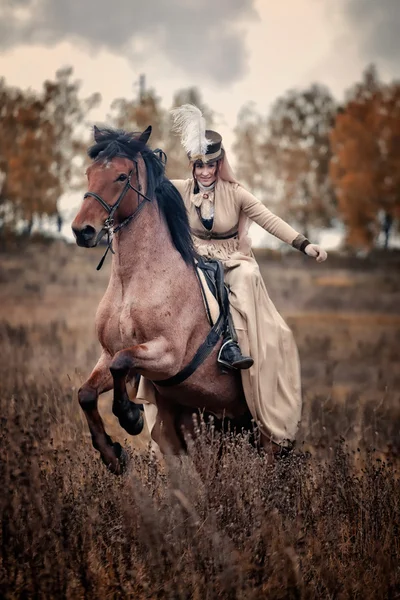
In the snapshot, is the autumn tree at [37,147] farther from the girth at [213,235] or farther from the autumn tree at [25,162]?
the girth at [213,235]

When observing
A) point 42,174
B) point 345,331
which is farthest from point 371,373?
point 42,174

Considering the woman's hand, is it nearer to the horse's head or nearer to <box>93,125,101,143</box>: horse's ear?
the horse's head

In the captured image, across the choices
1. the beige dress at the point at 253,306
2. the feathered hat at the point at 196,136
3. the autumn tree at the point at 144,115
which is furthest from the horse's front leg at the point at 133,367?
the autumn tree at the point at 144,115

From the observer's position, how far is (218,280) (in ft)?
22.1

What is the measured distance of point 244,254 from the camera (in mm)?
7172

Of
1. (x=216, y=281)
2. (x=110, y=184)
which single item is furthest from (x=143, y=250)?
(x=216, y=281)

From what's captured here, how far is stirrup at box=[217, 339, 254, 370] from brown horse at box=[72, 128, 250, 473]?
7 cm

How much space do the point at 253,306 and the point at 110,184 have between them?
5.32 ft

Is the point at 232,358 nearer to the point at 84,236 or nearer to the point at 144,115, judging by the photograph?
the point at 84,236

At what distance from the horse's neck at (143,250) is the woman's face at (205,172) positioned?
0.74 meters

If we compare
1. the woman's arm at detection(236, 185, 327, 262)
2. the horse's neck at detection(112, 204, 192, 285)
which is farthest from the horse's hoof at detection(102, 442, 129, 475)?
the woman's arm at detection(236, 185, 327, 262)

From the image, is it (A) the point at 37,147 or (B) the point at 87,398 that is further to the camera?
(A) the point at 37,147

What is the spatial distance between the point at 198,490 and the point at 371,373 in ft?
33.5

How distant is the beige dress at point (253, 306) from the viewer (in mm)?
6781
